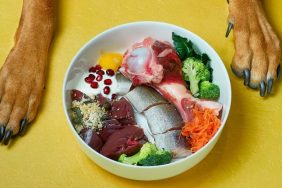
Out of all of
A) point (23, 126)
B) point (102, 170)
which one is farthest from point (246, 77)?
point (23, 126)

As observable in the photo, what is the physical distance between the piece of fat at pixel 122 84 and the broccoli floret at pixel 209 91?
212 millimetres

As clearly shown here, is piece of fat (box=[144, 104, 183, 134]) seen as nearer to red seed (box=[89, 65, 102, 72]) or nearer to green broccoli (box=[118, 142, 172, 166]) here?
green broccoli (box=[118, 142, 172, 166])

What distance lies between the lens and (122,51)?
161cm

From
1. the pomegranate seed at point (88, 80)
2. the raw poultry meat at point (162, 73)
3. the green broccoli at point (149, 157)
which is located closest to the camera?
the green broccoli at point (149, 157)

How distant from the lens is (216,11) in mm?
1789

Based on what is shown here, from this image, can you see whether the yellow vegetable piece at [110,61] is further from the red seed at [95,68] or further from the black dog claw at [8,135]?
the black dog claw at [8,135]

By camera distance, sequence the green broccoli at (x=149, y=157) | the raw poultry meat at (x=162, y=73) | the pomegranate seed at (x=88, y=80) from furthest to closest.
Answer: the pomegranate seed at (x=88, y=80) < the raw poultry meat at (x=162, y=73) < the green broccoli at (x=149, y=157)

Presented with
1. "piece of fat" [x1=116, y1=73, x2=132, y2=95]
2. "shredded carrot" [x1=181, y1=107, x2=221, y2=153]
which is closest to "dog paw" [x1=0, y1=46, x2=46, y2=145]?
"piece of fat" [x1=116, y1=73, x2=132, y2=95]

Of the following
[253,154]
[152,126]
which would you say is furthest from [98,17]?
[253,154]

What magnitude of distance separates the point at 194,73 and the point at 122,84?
0.21 metres

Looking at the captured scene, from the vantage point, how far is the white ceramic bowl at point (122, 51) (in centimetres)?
132

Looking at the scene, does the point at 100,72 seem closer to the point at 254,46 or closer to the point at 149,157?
the point at 149,157

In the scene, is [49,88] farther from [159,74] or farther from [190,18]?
[190,18]

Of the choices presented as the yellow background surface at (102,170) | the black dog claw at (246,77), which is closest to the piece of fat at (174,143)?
the yellow background surface at (102,170)
